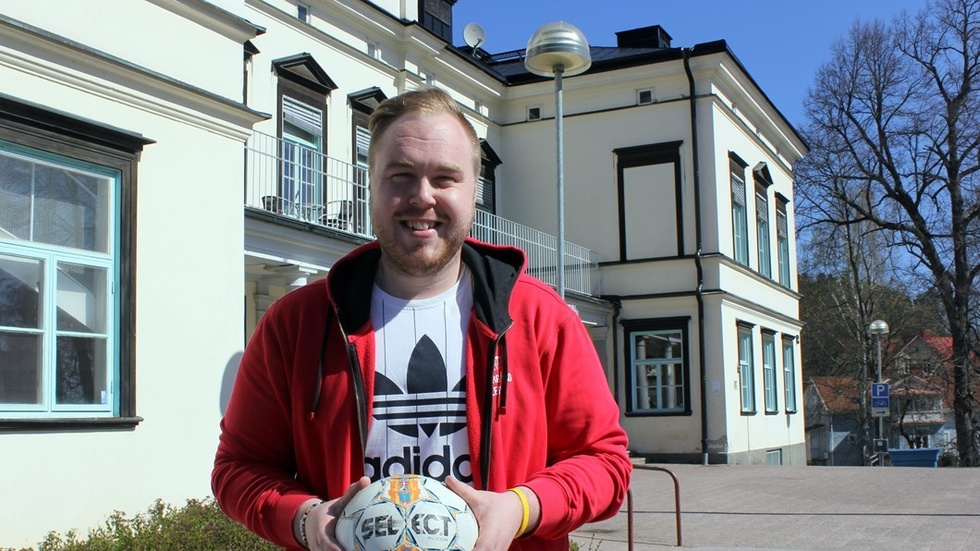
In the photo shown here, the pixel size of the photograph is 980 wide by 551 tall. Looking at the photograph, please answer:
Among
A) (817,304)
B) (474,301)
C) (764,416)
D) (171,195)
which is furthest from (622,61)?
(817,304)

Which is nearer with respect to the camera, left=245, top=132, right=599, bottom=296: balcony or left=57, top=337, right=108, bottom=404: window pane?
left=57, top=337, right=108, bottom=404: window pane

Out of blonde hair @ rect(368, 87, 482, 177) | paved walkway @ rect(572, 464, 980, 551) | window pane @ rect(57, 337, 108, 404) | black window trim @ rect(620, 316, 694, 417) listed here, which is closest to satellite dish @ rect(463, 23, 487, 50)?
black window trim @ rect(620, 316, 694, 417)

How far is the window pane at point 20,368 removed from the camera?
27.3ft

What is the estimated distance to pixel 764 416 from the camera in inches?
1109

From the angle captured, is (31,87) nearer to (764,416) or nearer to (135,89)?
(135,89)

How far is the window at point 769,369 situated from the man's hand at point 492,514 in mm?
27363

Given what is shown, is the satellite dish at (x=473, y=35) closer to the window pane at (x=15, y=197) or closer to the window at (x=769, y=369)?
the window at (x=769, y=369)

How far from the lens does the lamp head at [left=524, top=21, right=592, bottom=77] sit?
455 inches

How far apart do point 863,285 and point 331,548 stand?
4879cm

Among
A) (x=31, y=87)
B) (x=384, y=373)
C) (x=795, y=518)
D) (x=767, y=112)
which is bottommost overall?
(x=795, y=518)

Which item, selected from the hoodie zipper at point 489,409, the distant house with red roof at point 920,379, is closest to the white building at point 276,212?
the hoodie zipper at point 489,409

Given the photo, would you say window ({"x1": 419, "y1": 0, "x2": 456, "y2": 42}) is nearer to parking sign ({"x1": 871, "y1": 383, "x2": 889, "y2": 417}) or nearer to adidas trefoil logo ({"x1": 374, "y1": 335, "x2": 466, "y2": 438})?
parking sign ({"x1": 871, "y1": 383, "x2": 889, "y2": 417})

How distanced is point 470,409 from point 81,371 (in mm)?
7347

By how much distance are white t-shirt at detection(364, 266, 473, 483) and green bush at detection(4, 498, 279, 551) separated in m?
5.47
